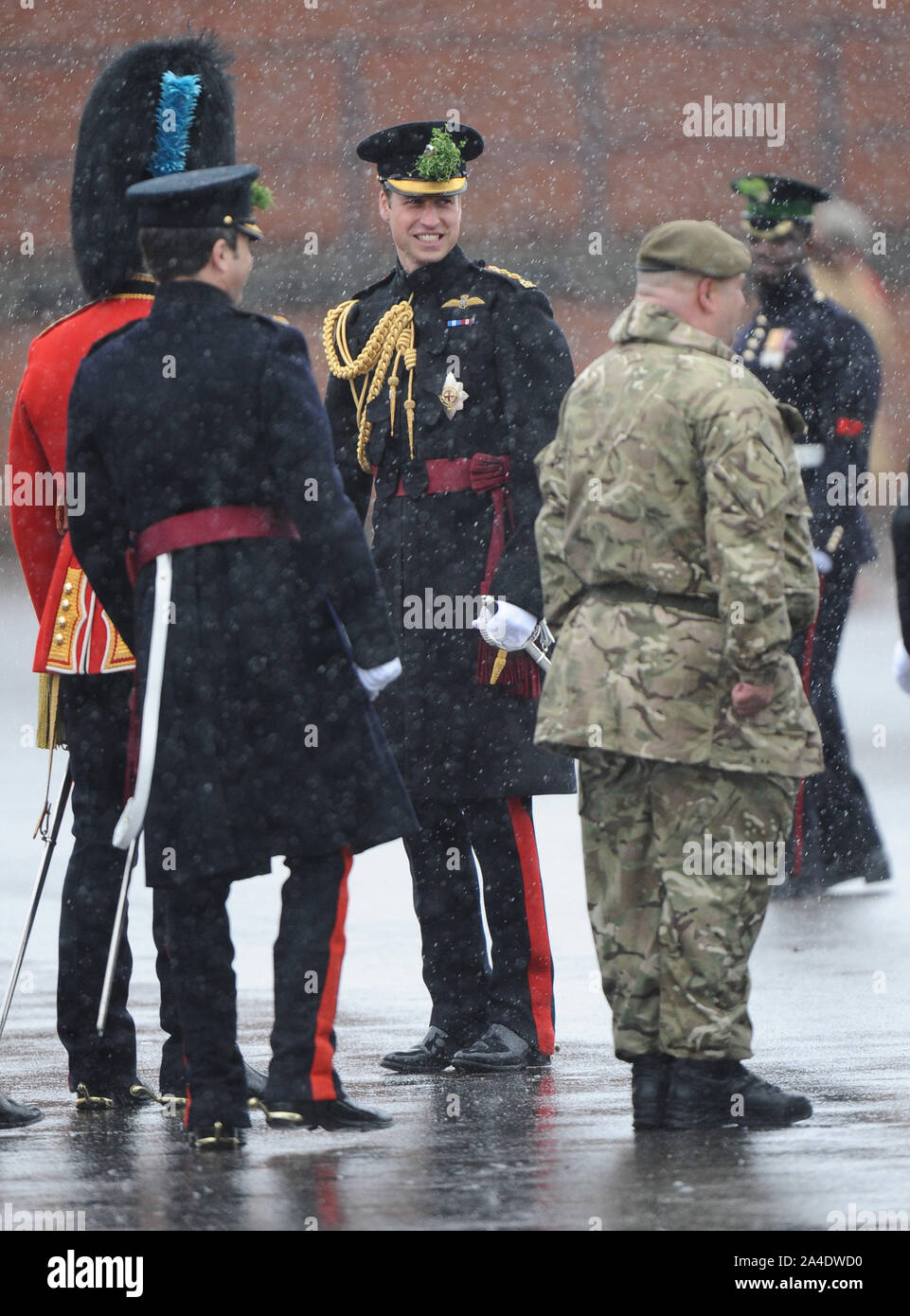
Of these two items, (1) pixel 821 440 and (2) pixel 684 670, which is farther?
(1) pixel 821 440

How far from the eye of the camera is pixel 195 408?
5.09m

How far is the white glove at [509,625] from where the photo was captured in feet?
19.5

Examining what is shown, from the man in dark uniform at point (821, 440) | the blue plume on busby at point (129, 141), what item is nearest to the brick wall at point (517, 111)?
the man in dark uniform at point (821, 440)

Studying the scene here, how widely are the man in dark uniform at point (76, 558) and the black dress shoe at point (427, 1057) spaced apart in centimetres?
39

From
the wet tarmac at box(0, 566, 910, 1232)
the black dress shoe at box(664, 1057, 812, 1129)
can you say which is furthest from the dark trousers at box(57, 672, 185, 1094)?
the black dress shoe at box(664, 1057, 812, 1129)

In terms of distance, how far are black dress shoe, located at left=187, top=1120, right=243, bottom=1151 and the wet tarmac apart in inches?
1.1

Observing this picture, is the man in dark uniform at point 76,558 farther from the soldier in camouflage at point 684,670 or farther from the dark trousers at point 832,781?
the dark trousers at point 832,781

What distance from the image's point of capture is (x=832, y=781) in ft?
28.2

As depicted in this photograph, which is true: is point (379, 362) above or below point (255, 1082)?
above

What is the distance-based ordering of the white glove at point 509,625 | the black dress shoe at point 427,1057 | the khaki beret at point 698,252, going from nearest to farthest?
1. the khaki beret at point 698,252
2. the white glove at point 509,625
3. the black dress shoe at point 427,1057

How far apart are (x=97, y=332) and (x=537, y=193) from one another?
14116mm

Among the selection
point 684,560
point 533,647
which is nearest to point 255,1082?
point 533,647

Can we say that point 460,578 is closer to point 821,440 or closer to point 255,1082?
point 255,1082

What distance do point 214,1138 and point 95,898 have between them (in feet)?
2.28
